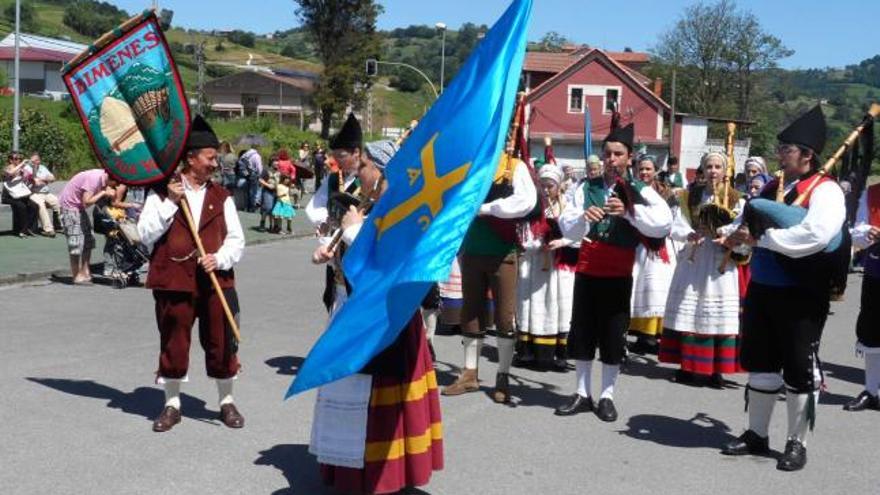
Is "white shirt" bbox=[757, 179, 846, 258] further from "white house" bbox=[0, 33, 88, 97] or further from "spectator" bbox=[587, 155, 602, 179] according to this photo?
"white house" bbox=[0, 33, 88, 97]

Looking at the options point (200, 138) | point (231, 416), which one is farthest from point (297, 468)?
point (200, 138)

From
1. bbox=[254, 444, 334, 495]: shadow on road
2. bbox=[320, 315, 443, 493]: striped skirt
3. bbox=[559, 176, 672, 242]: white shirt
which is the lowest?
bbox=[254, 444, 334, 495]: shadow on road

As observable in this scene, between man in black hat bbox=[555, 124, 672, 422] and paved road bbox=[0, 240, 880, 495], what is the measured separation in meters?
0.41

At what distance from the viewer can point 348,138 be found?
641cm

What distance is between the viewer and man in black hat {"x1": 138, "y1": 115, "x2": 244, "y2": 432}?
6.38m

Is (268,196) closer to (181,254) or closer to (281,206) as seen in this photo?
(281,206)

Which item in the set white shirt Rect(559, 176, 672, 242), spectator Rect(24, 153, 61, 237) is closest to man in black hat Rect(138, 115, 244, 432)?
white shirt Rect(559, 176, 672, 242)

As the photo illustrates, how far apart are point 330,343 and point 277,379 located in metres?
3.37

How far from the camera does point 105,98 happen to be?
21.8ft

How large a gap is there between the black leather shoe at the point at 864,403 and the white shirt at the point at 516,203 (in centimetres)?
291

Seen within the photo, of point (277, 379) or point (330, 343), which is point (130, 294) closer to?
point (277, 379)

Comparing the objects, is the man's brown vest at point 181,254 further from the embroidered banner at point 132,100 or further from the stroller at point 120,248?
the stroller at point 120,248

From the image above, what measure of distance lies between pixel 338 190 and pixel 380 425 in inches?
74.4

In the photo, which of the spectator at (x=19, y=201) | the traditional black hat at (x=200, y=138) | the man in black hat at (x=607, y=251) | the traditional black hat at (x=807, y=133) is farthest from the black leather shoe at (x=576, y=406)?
the spectator at (x=19, y=201)
